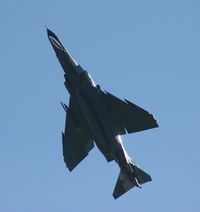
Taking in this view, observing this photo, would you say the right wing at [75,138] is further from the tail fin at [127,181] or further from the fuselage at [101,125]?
the tail fin at [127,181]

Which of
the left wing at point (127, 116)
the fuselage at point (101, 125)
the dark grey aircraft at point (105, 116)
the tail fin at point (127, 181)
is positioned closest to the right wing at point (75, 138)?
the dark grey aircraft at point (105, 116)

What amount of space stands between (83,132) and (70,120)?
5.30 ft

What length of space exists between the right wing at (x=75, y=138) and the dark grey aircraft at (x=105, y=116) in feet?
0.36

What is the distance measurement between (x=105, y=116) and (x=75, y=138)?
20.9ft

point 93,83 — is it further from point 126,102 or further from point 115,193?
point 115,193

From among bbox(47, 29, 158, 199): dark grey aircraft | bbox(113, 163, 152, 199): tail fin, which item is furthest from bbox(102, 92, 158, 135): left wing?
bbox(113, 163, 152, 199): tail fin

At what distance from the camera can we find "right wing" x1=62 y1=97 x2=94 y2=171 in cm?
5634

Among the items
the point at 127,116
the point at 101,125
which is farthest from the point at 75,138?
the point at 127,116

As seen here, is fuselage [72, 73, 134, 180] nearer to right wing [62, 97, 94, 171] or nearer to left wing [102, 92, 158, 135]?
left wing [102, 92, 158, 135]

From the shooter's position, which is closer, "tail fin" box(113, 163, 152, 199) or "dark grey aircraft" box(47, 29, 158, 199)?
"dark grey aircraft" box(47, 29, 158, 199)

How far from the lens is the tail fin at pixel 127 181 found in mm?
55062

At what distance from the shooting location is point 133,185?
184 ft

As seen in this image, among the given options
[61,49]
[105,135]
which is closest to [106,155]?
[105,135]

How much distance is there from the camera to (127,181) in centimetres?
5616
